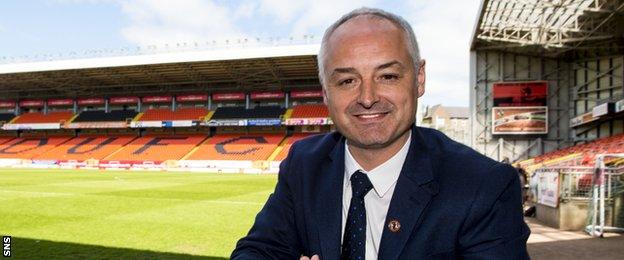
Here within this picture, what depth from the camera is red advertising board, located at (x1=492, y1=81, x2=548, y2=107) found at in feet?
103

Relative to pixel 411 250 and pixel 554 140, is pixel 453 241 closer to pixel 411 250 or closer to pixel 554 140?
pixel 411 250

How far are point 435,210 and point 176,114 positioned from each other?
49282 millimetres

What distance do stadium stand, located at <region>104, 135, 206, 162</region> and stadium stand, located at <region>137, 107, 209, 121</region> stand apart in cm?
215

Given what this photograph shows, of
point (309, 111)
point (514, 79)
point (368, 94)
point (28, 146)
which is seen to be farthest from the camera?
point (28, 146)

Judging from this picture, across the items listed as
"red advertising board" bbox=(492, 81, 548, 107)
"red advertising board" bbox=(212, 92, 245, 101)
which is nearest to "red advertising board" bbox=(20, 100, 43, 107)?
"red advertising board" bbox=(212, 92, 245, 101)

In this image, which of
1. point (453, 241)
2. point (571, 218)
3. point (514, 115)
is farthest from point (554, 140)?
point (453, 241)

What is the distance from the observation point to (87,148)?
46.8 metres

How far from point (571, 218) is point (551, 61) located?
81.0 feet

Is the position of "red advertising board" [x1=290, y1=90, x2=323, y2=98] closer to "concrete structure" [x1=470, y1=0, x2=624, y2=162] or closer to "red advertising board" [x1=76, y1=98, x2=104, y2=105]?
"concrete structure" [x1=470, y1=0, x2=624, y2=162]

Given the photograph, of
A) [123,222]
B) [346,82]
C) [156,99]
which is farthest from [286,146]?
[346,82]

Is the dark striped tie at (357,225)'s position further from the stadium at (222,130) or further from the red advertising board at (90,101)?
the red advertising board at (90,101)

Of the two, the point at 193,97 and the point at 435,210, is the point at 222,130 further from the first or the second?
the point at 435,210

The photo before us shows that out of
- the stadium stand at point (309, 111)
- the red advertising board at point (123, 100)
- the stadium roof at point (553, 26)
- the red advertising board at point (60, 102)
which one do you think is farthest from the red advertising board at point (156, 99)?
the stadium roof at point (553, 26)

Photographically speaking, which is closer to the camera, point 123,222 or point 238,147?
point 123,222
